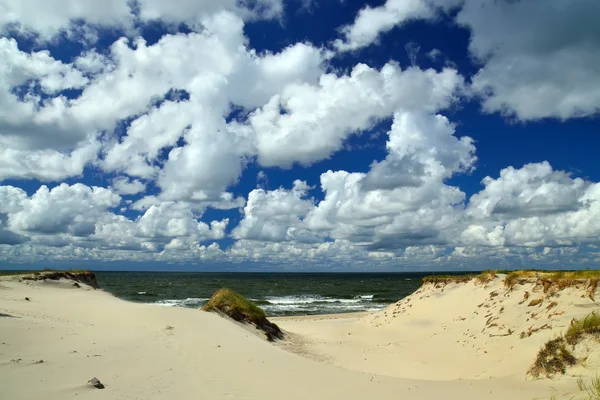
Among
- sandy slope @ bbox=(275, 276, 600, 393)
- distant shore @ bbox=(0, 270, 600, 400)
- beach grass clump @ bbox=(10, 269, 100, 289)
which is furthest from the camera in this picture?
beach grass clump @ bbox=(10, 269, 100, 289)

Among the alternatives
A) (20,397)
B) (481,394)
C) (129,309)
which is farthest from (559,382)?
(129,309)

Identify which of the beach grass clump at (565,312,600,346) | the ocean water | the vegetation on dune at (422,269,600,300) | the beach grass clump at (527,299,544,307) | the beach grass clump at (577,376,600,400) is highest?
the vegetation on dune at (422,269,600,300)

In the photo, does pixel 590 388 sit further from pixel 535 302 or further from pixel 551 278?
pixel 551 278

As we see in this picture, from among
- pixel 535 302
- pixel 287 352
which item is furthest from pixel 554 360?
pixel 287 352

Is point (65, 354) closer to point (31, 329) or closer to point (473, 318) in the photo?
point (31, 329)

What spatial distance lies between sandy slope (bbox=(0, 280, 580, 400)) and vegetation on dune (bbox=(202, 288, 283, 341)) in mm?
2227

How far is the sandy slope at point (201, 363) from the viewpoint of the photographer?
7.50 m

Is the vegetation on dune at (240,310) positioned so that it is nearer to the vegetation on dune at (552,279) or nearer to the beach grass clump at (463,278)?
the beach grass clump at (463,278)

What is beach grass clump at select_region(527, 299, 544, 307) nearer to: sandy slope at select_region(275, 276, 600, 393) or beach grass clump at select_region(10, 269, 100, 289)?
sandy slope at select_region(275, 276, 600, 393)

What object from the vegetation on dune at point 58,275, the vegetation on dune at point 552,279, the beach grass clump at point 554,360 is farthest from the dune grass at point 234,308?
the vegetation on dune at point 58,275

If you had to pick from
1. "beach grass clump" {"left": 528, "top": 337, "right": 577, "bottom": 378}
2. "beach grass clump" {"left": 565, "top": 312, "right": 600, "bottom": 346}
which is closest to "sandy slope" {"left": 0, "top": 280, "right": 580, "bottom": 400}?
"beach grass clump" {"left": 528, "top": 337, "right": 577, "bottom": 378}

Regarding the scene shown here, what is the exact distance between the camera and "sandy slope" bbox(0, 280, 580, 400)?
7.50m

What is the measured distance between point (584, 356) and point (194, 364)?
29.6ft

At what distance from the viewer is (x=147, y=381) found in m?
7.79
